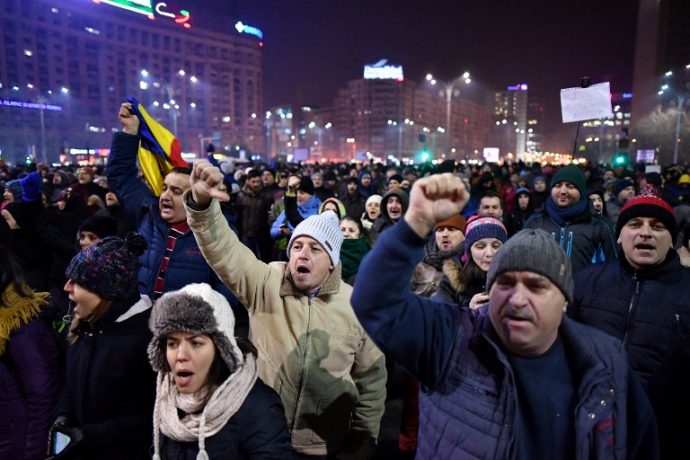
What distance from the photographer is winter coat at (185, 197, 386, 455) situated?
2977mm

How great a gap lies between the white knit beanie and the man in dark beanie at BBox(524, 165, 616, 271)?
3361 millimetres

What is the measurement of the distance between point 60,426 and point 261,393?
1113 mm

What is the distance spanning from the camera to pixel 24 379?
2893 millimetres

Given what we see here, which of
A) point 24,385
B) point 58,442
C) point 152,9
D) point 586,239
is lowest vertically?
point 58,442

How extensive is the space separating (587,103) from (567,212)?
2542mm

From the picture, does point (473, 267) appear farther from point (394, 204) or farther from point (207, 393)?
point (394, 204)

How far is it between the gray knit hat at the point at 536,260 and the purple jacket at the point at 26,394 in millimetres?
2592

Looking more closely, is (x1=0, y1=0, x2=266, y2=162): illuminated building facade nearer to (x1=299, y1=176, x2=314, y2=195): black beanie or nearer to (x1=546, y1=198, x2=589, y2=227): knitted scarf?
(x1=299, y1=176, x2=314, y2=195): black beanie

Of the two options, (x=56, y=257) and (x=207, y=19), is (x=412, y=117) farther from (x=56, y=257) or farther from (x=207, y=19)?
(x=56, y=257)

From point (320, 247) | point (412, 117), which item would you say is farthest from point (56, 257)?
point (412, 117)

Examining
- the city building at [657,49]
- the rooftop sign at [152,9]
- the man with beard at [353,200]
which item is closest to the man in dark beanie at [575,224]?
the man with beard at [353,200]

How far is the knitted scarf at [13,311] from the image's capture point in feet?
9.45

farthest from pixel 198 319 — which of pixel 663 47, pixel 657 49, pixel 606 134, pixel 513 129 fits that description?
pixel 513 129

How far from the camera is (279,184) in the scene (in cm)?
1260
